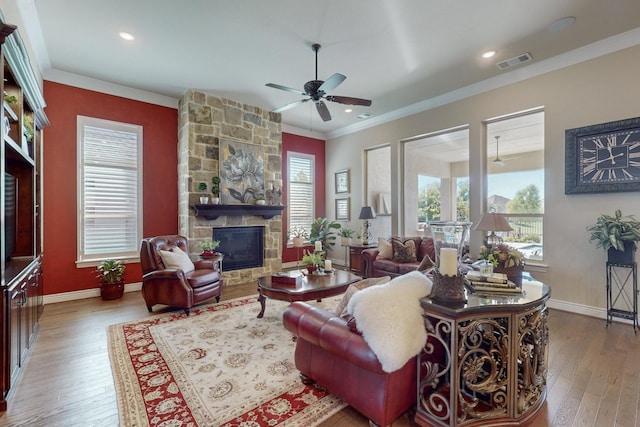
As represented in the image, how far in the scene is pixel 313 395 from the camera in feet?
6.87

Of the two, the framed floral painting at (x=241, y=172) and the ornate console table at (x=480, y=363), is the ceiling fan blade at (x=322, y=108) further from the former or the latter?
the ornate console table at (x=480, y=363)

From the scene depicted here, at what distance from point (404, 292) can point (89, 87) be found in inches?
224

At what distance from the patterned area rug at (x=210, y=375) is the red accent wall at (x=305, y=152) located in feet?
11.5

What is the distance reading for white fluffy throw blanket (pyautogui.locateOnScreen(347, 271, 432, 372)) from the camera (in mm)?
1559

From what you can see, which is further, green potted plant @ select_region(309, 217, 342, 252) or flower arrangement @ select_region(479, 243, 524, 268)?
green potted plant @ select_region(309, 217, 342, 252)

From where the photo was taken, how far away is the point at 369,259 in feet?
17.6

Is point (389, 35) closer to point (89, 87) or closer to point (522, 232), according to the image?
point (522, 232)

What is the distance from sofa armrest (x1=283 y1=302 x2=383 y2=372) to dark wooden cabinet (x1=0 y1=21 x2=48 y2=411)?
80.6 inches

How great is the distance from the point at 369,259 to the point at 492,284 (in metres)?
3.45

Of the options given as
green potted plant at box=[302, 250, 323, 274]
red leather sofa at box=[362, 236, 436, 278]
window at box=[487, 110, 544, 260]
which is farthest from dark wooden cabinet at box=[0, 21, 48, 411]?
window at box=[487, 110, 544, 260]

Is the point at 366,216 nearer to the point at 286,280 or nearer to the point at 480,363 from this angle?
the point at 286,280

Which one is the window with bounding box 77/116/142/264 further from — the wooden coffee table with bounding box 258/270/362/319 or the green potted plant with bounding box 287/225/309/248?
the green potted plant with bounding box 287/225/309/248

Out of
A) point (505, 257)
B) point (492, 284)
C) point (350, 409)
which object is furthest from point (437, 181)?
point (350, 409)

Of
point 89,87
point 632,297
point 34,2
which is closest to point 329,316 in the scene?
point 632,297
